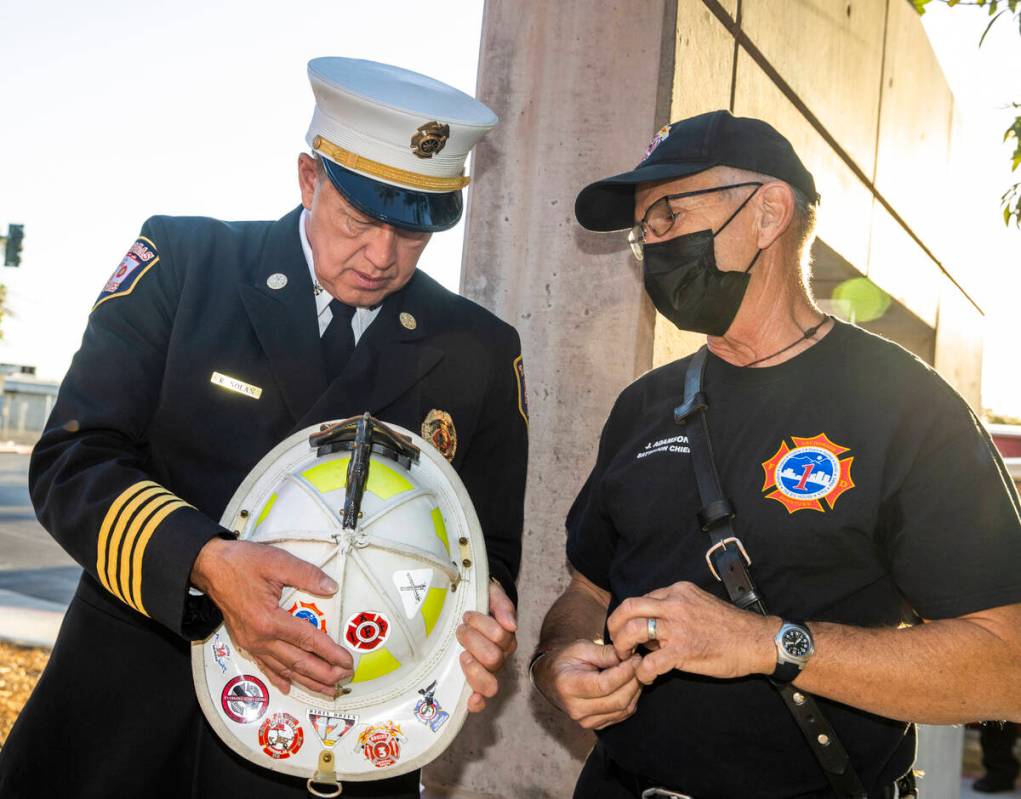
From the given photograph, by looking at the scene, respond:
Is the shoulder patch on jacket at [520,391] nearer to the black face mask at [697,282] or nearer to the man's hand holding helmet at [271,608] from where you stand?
the black face mask at [697,282]

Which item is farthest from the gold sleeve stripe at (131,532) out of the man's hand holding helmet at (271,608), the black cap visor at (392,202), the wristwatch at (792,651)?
the wristwatch at (792,651)

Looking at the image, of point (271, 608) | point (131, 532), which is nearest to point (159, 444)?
point (131, 532)

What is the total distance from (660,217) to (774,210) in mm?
288

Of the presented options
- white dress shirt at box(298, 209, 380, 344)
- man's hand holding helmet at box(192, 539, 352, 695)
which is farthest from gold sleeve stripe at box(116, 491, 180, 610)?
white dress shirt at box(298, 209, 380, 344)

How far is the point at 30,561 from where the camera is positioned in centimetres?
1455

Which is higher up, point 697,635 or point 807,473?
point 807,473

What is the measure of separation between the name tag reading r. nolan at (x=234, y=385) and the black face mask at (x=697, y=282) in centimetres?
106

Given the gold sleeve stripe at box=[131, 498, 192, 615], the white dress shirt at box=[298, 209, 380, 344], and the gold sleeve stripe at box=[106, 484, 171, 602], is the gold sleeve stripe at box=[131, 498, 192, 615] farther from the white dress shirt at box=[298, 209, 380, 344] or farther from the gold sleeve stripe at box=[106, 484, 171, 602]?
the white dress shirt at box=[298, 209, 380, 344]

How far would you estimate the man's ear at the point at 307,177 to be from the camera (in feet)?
8.09

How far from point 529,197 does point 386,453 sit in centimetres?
236

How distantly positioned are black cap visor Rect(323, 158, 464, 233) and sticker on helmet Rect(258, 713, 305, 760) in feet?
3.61

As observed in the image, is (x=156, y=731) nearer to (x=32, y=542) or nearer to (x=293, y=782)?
(x=293, y=782)

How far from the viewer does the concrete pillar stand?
4016 millimetres

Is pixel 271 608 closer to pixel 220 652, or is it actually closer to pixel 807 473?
pixel 220 652
